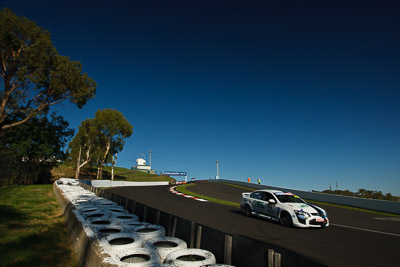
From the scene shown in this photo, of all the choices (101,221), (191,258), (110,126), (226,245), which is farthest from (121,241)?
(110,126)

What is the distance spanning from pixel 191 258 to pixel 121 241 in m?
1.70

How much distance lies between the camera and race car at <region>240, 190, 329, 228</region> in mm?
8852

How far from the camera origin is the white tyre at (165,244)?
4004 millimetres

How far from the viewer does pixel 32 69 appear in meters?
21.3

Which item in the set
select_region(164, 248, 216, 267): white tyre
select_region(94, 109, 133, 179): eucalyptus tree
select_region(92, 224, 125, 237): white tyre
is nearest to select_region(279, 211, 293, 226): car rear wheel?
select_region(164, 248, 216, 267): white tyre

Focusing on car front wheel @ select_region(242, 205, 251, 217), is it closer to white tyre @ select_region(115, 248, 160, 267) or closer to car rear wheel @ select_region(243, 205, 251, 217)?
car rear wheel @ select_region(243, 205, 251, 217)

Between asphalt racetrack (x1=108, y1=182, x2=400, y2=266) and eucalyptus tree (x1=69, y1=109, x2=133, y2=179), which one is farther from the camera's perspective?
eucalyptus tree (x1=69, y1=109, x2=133, y2=179)

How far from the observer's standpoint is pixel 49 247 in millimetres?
5434

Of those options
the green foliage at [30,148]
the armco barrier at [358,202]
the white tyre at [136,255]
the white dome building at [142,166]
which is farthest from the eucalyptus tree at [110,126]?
the white dome building at [142,166]

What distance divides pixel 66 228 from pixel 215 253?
5679 mm

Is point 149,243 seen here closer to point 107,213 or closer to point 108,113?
point 107,213

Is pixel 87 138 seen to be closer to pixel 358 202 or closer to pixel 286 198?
pixel 286 198

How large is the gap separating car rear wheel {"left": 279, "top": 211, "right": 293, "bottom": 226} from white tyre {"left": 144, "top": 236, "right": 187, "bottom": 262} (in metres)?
6.14

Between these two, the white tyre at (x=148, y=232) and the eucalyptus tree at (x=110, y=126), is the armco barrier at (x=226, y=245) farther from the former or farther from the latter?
the eucalyptus tree at (x=110, y=126)
